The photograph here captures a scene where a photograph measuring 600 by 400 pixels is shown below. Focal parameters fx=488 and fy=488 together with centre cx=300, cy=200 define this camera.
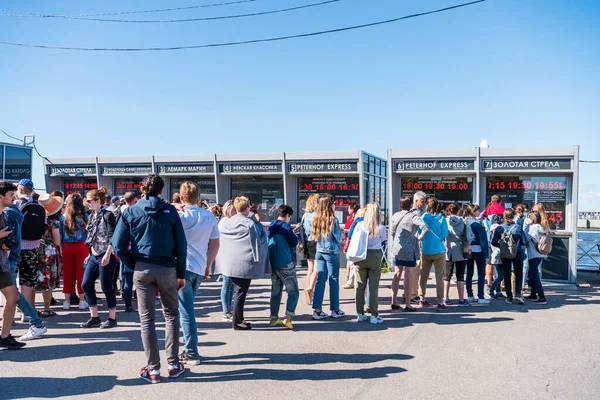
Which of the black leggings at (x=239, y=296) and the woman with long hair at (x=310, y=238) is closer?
the black leggings at (x=239, y=296)

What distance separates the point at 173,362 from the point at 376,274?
11.0 feet

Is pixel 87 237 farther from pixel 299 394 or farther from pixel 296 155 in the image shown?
pixel 296 155

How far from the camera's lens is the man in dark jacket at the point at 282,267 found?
265 inches

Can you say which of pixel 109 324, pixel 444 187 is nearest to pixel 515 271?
pixel 444 187

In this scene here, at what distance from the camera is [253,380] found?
15.2ft

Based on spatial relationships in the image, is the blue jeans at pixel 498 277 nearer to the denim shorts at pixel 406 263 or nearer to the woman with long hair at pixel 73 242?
the denim shorts at pixel 406 263

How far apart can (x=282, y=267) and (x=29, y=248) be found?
3.47m

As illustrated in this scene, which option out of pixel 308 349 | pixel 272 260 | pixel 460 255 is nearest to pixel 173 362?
pixel 308 349

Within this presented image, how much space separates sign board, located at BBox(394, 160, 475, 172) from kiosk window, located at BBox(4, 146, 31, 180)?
1096 cm

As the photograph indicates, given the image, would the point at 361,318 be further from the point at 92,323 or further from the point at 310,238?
the point at 92,323

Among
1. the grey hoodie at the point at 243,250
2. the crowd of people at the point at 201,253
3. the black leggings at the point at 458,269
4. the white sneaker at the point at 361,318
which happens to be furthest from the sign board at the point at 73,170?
the black leggings at the point at 458,269

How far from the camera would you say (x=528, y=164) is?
1090cm

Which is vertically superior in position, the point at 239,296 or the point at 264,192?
the point at 264,192

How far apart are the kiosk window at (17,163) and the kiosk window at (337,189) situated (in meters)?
8.35
